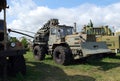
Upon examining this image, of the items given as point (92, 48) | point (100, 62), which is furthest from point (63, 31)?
point (100, 62)

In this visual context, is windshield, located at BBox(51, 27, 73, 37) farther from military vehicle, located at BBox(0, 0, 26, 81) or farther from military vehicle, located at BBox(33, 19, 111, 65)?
military vehicle, located at BBox(0, 0, 26, 81)

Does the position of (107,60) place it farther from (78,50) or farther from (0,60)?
(0,60)

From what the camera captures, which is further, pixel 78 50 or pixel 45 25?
pixel 45 25

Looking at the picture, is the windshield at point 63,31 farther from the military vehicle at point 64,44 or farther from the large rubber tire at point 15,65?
the large rubber tire at point 15,65

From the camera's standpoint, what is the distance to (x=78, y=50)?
1499 centimetres

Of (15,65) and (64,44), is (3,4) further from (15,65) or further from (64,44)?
(64,44)

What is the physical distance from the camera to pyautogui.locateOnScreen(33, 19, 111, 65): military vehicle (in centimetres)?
1505

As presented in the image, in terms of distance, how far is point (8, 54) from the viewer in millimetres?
10445

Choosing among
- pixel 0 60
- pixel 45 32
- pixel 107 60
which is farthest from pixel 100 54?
pixel 0 60

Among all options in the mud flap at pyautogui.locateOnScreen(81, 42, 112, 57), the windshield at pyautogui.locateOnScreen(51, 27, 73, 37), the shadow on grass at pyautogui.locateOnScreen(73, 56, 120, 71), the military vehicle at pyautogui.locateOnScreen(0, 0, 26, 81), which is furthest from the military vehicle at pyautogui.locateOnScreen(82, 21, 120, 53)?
the military vehicle at pyautogui.locateOnScreen(0, 0, 26, 81)

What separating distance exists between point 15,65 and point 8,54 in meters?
0.92

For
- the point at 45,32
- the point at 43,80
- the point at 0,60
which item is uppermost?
the point at 45,32

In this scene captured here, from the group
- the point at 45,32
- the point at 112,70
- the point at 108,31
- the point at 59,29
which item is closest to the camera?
the point at 112,70

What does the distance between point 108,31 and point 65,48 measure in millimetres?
7285
